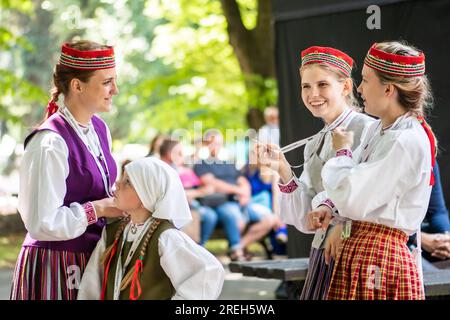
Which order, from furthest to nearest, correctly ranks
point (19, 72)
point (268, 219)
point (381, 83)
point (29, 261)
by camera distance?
1. point (19, 72)
2. point (268, 219)
3. point (29, 261)
4. point (381, 83)

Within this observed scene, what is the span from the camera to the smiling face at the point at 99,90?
3273mm

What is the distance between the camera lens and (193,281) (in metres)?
2.86

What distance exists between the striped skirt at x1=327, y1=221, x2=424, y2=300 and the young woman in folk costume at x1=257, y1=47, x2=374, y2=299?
0.12 m

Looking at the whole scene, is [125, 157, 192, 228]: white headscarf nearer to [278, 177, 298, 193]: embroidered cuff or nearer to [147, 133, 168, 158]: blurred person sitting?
[278, 177, 298, 193]: embroidered cuff

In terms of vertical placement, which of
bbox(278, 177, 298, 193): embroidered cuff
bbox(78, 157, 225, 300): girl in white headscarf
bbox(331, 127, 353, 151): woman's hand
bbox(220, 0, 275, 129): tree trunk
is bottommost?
bbox(78, 157, 225, 300): girl in white headscarf

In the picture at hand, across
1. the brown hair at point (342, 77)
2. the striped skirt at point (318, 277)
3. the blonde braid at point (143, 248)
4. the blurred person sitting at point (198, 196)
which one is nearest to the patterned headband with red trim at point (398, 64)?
the brown hair at point (342, 77)

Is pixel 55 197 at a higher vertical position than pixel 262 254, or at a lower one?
higher

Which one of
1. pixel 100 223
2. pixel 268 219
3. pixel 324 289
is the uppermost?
pixel 100 223

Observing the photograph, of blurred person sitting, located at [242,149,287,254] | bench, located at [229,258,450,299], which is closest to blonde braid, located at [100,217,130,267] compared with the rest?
bench, located at [229,258,450,299]

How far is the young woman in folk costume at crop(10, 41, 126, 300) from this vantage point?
10.0 feet

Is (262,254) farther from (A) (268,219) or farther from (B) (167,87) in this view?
(B) (167,87)

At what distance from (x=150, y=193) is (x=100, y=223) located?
395 millimetres

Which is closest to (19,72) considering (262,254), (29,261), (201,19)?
(201,19)

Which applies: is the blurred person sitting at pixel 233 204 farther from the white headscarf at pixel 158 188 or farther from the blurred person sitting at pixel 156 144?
the white headscarf at pixel 158 188
